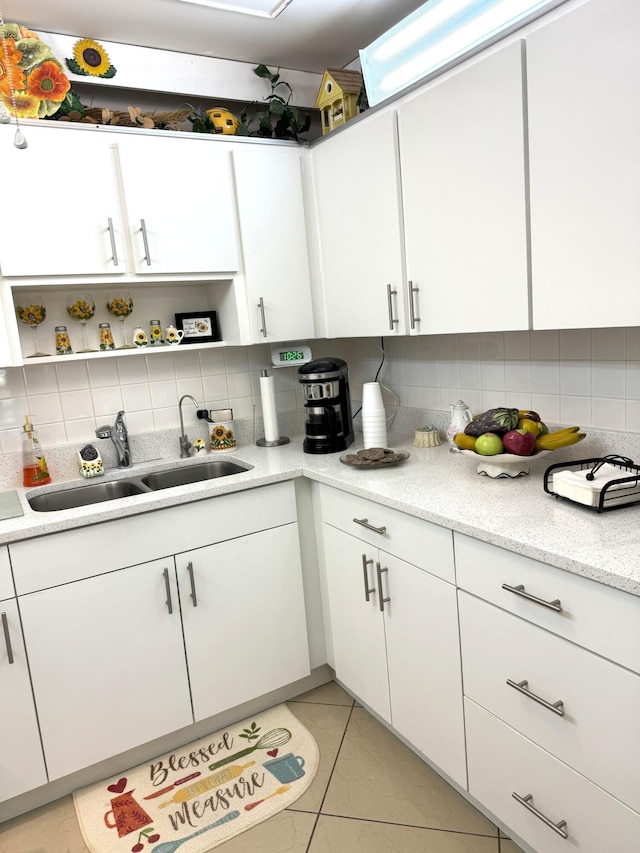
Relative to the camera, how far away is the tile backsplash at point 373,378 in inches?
72.8

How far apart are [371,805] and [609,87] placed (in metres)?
2.04

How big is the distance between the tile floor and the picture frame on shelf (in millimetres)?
1634

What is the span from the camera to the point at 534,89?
1.53 meters

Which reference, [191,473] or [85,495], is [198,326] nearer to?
[191,473]

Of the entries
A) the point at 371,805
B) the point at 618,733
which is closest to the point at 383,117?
the point at 618,733

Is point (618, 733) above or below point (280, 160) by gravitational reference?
below

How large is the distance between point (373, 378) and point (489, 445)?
108 cm

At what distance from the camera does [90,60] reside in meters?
2.19

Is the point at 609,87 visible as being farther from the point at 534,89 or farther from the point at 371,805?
the point at 371,805

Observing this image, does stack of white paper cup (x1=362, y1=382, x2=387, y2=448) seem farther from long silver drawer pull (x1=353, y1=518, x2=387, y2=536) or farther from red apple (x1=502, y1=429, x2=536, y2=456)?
red apple (x1=502, y1=429, x2=536, y2=456)

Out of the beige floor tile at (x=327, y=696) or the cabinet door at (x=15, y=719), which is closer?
the cabinet door at (x=15, y=719)

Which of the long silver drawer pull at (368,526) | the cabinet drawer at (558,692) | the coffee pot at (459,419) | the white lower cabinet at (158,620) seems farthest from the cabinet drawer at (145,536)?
the cabinet drawer at (558,692)

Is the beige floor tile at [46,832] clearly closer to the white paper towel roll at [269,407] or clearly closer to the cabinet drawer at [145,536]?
the cabinet drawer at [145,536]

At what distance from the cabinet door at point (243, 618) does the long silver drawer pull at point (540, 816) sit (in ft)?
3.29
